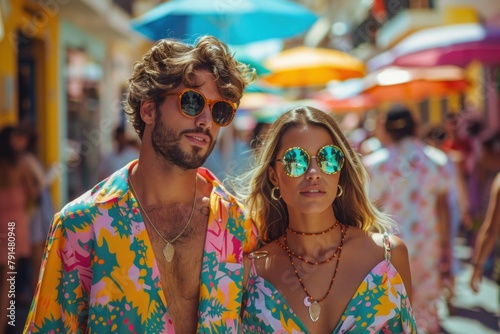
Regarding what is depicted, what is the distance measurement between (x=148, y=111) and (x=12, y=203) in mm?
4385

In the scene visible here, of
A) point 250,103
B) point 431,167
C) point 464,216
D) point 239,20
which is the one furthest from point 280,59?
point 250,103

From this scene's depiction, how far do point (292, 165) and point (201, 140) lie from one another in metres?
0.40

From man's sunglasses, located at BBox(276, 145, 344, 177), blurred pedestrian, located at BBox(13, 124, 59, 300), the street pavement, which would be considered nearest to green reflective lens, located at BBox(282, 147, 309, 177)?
man's sunglasses, located at BBox(276, 145, 344, 177)

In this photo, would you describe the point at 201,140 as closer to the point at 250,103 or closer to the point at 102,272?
the point at 102,272

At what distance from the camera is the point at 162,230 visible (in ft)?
9.48

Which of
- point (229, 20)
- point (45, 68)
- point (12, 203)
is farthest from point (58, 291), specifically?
point (45, 68)

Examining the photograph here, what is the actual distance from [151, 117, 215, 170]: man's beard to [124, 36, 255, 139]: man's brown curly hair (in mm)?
133

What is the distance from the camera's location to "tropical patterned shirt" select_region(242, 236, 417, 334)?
283 centimetres

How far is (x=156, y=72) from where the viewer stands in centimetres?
294

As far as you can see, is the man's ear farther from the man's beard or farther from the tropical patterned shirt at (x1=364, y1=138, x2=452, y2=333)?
the tropical patterned shirt at (x1=364, y1=138, x2=452, y2=333)

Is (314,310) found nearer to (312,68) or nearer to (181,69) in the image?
(181,69)

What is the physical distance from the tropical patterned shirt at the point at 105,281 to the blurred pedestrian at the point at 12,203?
4.09m

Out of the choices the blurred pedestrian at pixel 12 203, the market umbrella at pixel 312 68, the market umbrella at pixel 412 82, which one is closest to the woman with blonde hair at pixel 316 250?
the blurred pedestrian at pixel 12 203

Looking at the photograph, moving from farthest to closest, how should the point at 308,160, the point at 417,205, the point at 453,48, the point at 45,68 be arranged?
the point at 45,68, the point at 453,48, the point at 417,205, the point at 308,160
